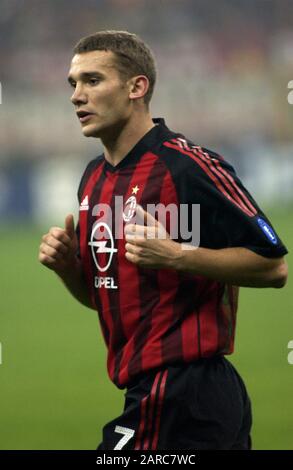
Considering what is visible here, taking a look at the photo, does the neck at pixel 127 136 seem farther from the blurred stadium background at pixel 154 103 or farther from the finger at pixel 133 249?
the blurred stadium background at pixel 154 103

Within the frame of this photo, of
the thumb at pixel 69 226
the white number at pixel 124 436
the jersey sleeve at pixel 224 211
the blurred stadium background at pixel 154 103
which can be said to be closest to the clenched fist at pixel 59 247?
the thumb at pixel 69 226

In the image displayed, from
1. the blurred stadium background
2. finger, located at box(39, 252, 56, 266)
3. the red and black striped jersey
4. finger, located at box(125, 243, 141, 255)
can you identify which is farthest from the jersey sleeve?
the blurred stadium background

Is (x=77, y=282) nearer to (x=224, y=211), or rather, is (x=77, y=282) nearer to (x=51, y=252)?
(x=51, y=252)

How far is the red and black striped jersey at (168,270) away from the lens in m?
2.98

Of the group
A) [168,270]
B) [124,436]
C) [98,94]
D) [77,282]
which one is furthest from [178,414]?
[98,94]

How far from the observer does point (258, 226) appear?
2959 mm

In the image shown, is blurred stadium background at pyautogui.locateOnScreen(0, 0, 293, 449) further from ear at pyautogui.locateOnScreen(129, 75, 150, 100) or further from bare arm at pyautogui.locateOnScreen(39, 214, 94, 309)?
ear at pyautogui.locateOnScreen(129, 75, 150, 100)

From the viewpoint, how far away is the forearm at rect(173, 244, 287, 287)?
2.91 m

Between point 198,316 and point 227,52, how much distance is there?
1228cm

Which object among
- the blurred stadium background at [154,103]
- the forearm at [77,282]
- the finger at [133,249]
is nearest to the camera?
the finger at [133,249]

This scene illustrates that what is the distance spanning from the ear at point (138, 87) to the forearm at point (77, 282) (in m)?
0.59

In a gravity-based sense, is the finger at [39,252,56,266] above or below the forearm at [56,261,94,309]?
above

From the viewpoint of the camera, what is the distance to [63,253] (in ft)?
10.5

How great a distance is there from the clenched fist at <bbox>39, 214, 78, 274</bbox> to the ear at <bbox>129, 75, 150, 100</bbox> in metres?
0.45
